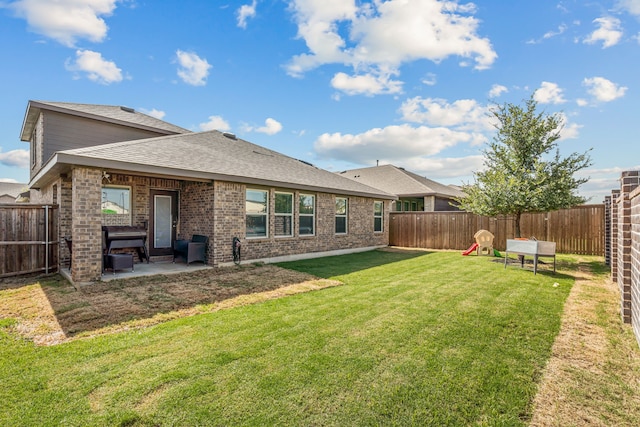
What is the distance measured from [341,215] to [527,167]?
6.88 metres

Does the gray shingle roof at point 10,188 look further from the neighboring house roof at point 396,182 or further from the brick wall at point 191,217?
the neighboring house roof at point 396,182

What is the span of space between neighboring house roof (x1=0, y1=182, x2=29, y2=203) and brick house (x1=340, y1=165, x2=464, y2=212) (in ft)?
111

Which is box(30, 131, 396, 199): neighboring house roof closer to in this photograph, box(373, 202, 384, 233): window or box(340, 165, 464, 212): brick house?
box(373, 202, 384, 233): window

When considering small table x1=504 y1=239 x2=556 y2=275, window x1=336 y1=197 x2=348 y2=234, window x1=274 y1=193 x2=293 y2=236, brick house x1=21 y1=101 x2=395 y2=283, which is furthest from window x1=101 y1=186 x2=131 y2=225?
small table x1=504 y1=239 x2=556 y2=275

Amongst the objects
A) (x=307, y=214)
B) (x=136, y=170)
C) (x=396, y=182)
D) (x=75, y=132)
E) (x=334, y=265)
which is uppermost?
(x=75, y=132)

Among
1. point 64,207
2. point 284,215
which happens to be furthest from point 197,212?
point 64,207

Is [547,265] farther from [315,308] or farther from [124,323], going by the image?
[124,323]

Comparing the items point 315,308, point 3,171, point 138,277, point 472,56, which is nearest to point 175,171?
point 138,277

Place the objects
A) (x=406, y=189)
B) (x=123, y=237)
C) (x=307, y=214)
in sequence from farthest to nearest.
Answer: (x=406, y=189) < (x=307, y=214) < (x=123, y=237)

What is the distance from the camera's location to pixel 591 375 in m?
3.16

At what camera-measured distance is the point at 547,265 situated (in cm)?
969

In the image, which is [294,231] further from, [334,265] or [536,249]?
[536,249]

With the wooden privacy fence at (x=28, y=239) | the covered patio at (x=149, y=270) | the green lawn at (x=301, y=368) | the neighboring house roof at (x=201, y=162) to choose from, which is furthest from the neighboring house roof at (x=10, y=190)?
the green lawn at (x=301, y=368)

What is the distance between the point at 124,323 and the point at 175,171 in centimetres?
424
